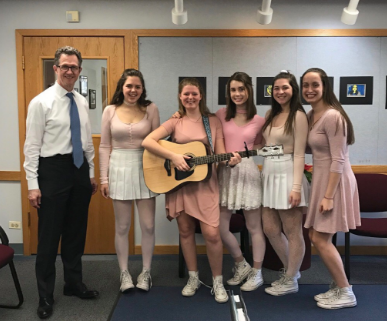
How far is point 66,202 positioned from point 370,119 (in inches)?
114

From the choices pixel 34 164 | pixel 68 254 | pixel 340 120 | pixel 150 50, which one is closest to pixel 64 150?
pixel 34 164

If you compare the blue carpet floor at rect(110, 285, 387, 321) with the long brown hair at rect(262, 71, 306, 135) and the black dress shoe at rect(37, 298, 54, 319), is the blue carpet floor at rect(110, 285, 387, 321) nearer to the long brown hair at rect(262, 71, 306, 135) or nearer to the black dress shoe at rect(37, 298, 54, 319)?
the black dress shoe at rect(37, 298, 54, 319)

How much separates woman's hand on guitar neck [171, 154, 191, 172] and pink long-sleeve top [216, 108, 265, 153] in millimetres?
340

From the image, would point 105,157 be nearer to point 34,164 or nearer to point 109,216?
point 34,164

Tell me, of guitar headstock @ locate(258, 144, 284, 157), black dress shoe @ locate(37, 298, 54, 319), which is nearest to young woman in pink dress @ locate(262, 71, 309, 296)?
guitar headstock @ locate(258, 144, 284, 157)

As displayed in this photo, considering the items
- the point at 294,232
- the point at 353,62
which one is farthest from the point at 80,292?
the point at 353,62

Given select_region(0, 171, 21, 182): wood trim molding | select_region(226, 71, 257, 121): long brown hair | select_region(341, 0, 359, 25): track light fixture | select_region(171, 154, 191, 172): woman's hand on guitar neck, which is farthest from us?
select_region(0, 171, 21, 182): wood trim molding

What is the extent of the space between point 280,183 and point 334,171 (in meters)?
0.36

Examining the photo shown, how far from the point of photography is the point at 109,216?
3.68 meters

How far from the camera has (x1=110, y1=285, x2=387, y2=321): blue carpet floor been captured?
2447 millimetres

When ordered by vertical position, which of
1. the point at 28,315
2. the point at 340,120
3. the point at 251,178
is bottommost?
the point at 28,315

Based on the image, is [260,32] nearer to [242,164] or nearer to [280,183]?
[242,164]

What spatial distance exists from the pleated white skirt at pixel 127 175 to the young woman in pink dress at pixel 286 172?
2.91 feet

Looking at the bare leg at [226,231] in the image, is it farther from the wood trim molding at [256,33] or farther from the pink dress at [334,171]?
the wood trim molding at [256,33]
